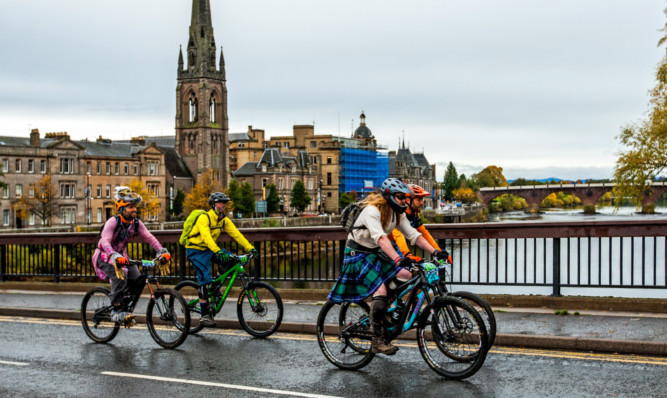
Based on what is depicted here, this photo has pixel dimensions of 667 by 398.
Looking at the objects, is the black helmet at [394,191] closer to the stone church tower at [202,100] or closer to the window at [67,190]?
the window at [67,190]

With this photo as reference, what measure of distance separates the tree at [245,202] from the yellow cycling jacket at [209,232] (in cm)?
9565

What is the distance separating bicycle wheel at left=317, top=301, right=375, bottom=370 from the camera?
26.6ft

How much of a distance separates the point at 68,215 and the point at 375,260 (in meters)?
85.2

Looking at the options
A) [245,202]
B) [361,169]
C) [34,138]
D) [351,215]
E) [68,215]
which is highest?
[34,138]

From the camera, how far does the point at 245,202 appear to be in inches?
4240

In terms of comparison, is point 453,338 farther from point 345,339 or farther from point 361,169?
point 361,169

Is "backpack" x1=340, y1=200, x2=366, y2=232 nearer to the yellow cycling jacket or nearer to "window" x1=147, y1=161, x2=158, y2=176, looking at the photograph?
the yellow cycling jacket

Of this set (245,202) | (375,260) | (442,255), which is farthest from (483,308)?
(245,202)

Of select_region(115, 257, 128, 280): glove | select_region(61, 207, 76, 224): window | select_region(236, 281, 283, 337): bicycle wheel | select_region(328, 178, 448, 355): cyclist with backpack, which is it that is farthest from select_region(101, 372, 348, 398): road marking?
select_region(61, 207, 76, 224): window

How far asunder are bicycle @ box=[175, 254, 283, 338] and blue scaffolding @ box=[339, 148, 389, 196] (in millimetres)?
119480

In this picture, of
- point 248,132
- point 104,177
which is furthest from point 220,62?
point 104,177

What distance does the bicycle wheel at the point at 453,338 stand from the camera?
23.6 feet

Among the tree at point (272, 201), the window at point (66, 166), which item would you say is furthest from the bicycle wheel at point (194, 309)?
the tree at point (272, 201)

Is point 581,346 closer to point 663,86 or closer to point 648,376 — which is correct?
point 648,376
